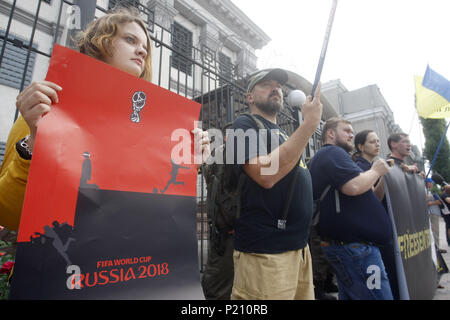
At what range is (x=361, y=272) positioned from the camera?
2129mm

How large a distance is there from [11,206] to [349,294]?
253 cm

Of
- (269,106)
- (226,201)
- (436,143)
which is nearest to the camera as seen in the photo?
(226,201)

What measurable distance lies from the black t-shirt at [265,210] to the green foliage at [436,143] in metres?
28.2

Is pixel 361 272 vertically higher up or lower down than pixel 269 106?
lower down

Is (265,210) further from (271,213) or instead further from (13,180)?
(13,180)

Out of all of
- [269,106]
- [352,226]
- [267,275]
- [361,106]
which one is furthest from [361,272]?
[361,106]

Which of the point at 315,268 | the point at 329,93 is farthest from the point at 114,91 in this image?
the point at 329,93

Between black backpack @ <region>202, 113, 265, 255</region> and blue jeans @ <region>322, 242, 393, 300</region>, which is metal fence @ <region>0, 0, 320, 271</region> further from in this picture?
blue jeans @ <region>322, 242, 393, 300</region>

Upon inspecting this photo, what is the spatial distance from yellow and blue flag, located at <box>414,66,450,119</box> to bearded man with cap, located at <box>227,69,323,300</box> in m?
5.31

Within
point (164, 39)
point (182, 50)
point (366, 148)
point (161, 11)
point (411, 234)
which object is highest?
point (161, 11)

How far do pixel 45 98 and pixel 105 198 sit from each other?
0.39 m

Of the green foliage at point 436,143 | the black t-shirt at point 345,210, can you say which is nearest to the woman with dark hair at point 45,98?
the black t-shirt at point 345,210

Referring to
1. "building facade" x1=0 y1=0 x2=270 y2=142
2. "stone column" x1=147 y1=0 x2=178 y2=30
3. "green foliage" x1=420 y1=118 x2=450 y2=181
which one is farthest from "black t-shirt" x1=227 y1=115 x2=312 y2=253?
"green foliage" x1=420 y1=118 x2=450 y2=181
